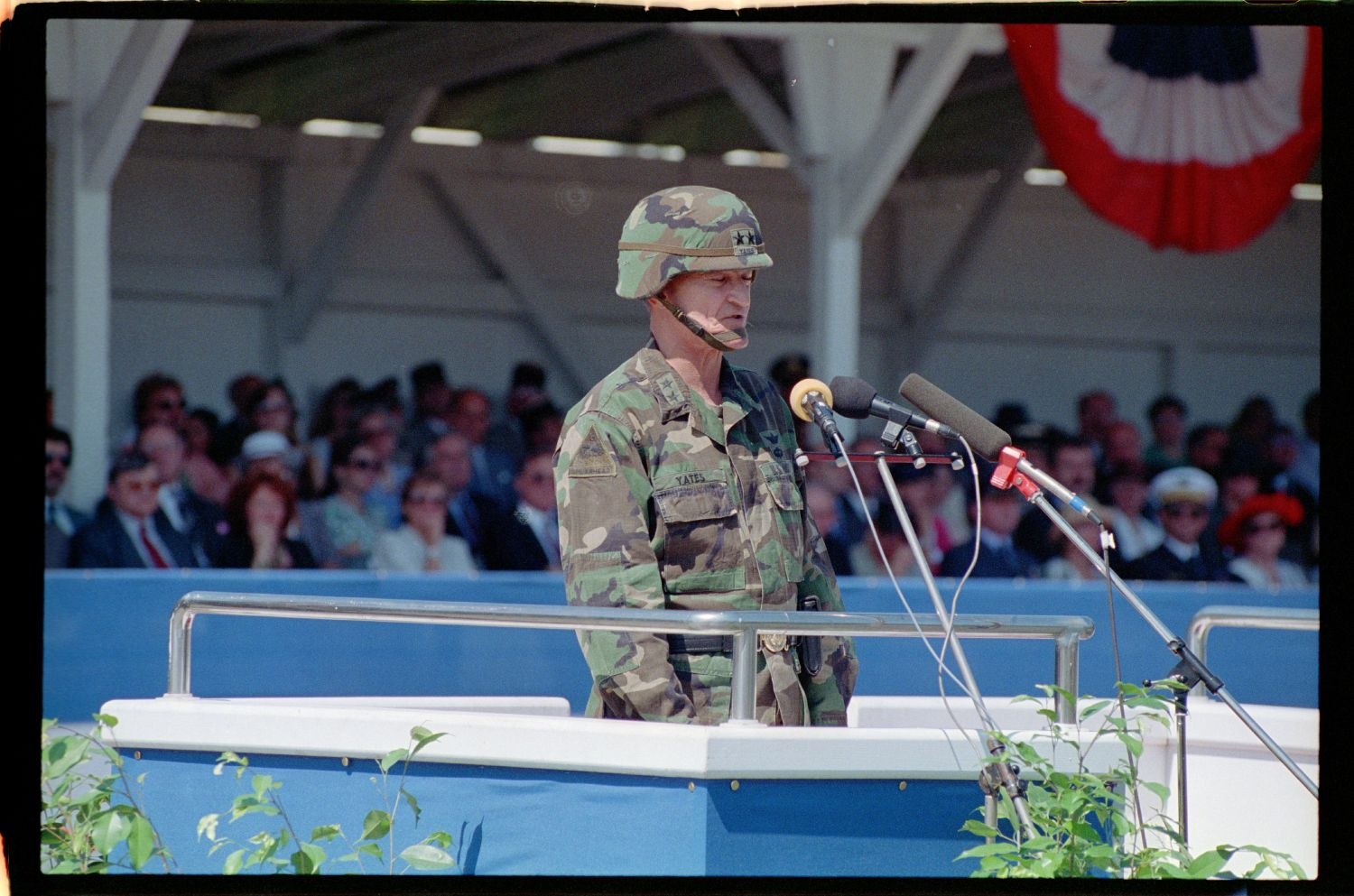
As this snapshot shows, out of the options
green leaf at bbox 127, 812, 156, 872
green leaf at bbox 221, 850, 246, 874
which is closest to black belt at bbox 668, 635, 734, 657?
green leaf at bbox 221, 850, 246, 874

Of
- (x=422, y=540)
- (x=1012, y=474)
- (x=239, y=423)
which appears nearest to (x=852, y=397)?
(x=1012, y=474)

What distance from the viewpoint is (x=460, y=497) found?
27.5ft

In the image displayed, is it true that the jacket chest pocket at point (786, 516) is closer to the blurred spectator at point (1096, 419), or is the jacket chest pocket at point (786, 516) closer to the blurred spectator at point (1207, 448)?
the blurred spectator at point (1207, 448)

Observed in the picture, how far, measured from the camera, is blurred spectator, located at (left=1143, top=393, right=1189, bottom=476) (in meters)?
10.7

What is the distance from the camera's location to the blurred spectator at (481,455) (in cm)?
876

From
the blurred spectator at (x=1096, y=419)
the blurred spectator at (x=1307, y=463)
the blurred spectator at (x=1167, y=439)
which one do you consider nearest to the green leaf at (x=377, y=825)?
the blurred spectator at (x=1307, y=463)

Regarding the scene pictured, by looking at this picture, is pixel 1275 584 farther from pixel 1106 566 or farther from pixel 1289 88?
pixel 1106 566

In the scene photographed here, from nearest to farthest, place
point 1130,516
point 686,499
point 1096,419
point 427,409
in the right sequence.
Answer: point 686,499 → point 1130,516 → point 427,409 → point 1096,419

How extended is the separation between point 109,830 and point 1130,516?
22.1 feet

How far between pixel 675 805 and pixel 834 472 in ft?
18.0

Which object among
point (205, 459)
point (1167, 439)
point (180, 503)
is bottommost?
point (180, 503)

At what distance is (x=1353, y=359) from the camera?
127 inches

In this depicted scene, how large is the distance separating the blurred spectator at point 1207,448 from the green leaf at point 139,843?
8.19 meters

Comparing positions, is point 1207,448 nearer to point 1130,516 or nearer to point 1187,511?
point 1130,516
